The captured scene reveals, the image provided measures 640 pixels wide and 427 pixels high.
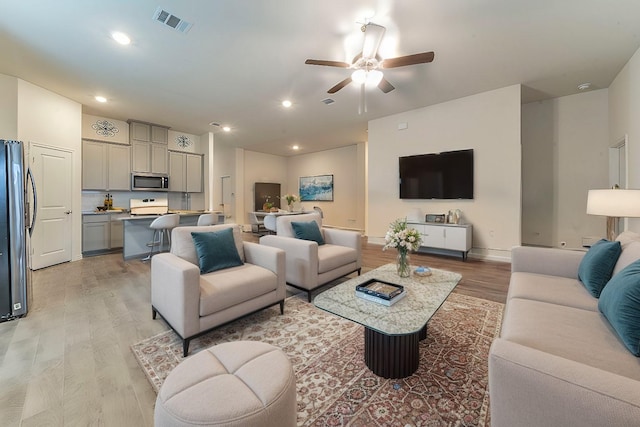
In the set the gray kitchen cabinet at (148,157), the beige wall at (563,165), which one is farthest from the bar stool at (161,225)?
the beige wall at (563,165)

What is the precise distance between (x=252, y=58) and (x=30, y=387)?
3.59m

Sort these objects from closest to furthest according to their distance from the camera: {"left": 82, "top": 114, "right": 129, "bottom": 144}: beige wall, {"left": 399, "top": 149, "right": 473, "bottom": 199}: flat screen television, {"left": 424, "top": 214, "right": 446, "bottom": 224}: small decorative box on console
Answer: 1. {"left": 399, "top": 149, "right": 473, "bottom": 199}: flat screen television
2. {"left": 424, "top": 214, "right": 446, "bottom": 224}: small decorative box on console
3. {"left": 82, "top": 114, "right": 129, "bottom": 144}: beige wall

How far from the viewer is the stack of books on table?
166cm

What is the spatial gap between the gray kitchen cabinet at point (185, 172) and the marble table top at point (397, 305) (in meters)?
6.04

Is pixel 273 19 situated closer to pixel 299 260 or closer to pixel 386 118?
pixel 299 260

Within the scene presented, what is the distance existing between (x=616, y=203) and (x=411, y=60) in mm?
2291

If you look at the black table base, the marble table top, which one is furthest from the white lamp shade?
the black table base

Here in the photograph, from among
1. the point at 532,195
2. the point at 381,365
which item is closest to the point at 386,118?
the point at 532,195

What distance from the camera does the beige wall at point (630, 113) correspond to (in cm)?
316

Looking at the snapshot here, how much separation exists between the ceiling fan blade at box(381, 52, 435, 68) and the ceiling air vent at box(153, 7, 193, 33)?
83.3 inches

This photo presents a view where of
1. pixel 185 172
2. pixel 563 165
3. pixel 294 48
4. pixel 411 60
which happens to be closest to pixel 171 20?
pixel 294 48

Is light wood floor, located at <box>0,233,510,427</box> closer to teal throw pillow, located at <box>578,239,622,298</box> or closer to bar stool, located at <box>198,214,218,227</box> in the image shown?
teal throw pillow, located at <box>578,239,622,298</box>

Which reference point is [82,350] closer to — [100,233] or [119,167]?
[100,233]

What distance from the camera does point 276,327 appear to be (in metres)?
2.19
